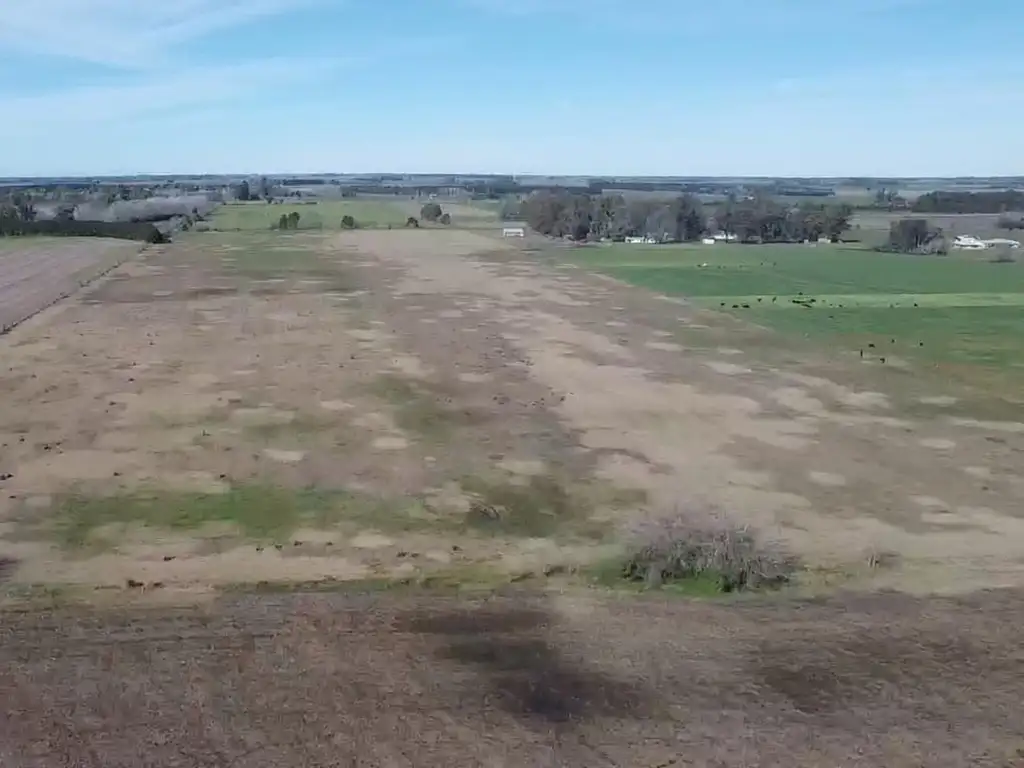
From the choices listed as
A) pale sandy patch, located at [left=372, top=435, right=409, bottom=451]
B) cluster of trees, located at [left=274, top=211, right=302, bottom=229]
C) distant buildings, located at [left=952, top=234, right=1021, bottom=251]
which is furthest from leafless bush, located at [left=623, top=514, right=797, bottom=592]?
cluster of trees, located at [left=274, top=211, right=302, bottom=229]

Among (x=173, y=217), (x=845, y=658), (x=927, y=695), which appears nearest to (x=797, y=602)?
(x=845, y=658)

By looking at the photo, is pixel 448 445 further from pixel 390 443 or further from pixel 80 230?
pixel 80 230

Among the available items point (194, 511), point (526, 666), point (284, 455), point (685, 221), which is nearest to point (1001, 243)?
point (685, 221)

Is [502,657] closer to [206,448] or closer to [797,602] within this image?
[797,602]

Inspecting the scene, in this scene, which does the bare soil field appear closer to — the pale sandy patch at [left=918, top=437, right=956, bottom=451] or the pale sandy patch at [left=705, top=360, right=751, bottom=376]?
the pale sandy patch at [left=705, top=360, right=751, bottom=376]

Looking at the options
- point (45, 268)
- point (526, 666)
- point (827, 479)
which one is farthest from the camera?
point (45, 268)

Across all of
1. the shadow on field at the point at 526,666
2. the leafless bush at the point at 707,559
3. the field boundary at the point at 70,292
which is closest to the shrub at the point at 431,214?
the field boundary at the point at 70,292
